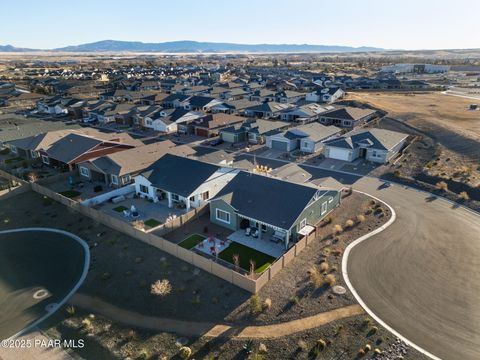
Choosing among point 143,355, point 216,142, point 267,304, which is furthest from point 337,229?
point 216,142

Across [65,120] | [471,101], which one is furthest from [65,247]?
[471,101]

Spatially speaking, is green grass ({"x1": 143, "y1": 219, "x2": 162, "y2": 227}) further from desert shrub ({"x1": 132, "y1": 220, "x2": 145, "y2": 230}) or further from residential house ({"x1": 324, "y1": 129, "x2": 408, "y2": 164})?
residential house ({"x1": 324, "y1": 129, "x2": 408, "y2": 164})

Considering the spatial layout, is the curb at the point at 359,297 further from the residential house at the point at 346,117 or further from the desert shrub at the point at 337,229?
the residential house at the point at 346,117

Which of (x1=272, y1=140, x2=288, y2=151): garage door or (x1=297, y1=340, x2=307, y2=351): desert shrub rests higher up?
(x1=272, y1=140, x2=288, y2=151): garage door

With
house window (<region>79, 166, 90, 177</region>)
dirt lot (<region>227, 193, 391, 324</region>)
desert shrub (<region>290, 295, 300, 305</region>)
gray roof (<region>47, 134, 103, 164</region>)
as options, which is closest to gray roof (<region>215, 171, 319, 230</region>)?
dirt lot (<region>227, 193, 391, 324</region>)

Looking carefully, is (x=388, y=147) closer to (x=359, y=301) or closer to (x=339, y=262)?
(x=339, y=262)

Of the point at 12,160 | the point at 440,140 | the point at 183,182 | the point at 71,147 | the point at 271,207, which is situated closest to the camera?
the point at 271,207

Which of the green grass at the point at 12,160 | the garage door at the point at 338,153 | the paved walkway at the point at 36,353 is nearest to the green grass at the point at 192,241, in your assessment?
the paved walkway at the point at 36,353

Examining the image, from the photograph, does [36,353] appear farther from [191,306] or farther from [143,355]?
[191,306]
